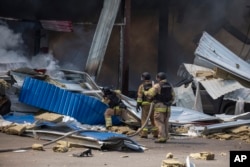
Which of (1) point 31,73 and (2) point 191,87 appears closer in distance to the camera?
(1) point 31,73

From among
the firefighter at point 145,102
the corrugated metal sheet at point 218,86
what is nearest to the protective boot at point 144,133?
the firefighter at point 145,102

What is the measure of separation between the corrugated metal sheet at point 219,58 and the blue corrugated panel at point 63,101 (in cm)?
417

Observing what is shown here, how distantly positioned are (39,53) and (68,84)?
5.44m

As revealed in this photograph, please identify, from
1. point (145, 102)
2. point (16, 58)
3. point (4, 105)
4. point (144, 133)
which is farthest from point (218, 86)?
point (16, 58)

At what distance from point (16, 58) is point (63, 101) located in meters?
4.73

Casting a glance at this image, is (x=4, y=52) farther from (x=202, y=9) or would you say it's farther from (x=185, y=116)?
(x=202, y=9)

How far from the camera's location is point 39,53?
22016 millimetres

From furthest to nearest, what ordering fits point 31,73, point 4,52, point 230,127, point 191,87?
point 4,52 < point 191,87 < point 31,73 < point 230,127

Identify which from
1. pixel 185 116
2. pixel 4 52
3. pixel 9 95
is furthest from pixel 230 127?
pixel 4 52

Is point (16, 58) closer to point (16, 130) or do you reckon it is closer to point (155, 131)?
point (16, 130)

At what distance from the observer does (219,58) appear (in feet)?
62.0

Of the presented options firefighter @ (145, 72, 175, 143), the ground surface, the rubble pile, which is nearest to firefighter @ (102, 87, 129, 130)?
the ground surface

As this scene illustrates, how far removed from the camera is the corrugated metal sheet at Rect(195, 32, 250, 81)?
17953 millimetres

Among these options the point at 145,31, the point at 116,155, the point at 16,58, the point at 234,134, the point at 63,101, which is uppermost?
the point at 145,31
